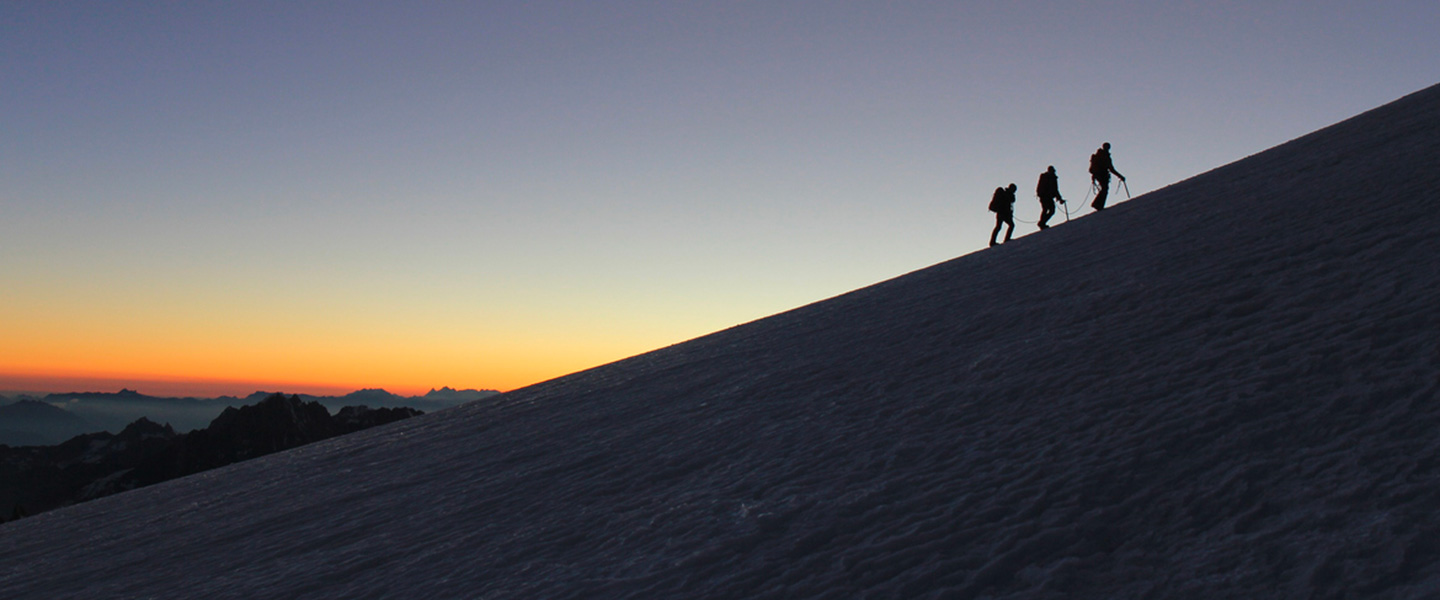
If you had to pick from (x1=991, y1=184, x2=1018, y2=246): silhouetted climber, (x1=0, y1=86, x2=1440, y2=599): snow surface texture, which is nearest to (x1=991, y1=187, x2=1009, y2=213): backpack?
(x1=991, y1=184, x2=1018, y2=246): silhouetted climber

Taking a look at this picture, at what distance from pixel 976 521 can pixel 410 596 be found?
141 inches

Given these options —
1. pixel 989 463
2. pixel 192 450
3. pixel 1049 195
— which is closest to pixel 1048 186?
pixel 1049 195

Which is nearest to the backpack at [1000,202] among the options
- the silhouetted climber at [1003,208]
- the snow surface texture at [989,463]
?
the silhouetted climber at [1003,208]

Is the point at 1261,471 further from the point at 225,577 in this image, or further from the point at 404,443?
the point at 404,443

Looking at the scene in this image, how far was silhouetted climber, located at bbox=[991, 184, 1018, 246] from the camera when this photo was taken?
62.5ft

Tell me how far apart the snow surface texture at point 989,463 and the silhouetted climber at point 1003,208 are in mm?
5878

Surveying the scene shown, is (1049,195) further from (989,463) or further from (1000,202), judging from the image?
(989,463)

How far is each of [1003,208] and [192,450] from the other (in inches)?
5779

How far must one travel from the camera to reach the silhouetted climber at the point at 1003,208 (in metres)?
19.0

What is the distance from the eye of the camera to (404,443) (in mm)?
13109

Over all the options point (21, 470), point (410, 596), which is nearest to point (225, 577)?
point (410, 596)

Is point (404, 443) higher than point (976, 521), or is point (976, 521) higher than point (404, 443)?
point (404, 443)

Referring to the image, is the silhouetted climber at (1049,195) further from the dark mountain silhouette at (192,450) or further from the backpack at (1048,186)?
the dark mountain silhouette at (192,450)

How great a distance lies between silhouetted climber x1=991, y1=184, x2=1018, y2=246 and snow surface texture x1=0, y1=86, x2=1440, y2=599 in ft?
19.3
